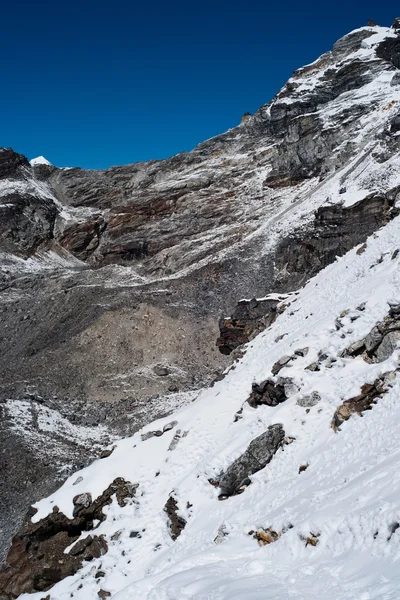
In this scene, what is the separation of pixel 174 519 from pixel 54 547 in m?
4.21

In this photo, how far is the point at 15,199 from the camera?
2940 inches

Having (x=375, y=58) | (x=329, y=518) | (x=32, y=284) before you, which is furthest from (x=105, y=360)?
(x=375, y=58)

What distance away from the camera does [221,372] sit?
32281 millimetres

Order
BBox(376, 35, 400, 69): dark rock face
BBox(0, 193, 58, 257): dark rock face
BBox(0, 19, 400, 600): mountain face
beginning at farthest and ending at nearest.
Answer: BBox(376, 35, 400, 69): dark rock face
BBox(0, 193, 58, 257): dark rock face
BBox(0, 19, 400, 600): mountain face

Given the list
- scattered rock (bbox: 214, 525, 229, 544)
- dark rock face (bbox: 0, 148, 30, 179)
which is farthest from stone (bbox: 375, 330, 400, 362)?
dark rock face (bbox: 0, 148, 30, 179)

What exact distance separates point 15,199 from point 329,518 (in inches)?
2971

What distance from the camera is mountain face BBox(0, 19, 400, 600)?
31.1 feet

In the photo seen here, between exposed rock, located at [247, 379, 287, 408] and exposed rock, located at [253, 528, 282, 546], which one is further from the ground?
exposed rock, located at [247, 379, 287, 408]

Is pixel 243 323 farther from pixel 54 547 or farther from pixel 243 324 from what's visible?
pixel 54 547

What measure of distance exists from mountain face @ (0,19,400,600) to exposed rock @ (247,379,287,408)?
16 centimetres

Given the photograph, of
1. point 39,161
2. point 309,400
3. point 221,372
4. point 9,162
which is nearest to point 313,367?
point 309,400

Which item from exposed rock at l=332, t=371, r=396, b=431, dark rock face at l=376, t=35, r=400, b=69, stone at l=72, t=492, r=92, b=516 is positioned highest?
dark rock face at l=376, t=35, r=400, b=69

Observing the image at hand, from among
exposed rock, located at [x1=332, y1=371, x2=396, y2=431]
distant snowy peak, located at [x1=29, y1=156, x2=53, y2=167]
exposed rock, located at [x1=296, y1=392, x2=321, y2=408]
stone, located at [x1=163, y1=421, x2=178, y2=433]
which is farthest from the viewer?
distant snowy peak, located at [x1=29, y1=156, x2=53, y2=167]

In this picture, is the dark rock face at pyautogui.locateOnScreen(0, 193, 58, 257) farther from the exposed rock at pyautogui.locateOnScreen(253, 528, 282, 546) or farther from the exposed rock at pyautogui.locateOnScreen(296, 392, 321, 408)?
the exposed rock at pyautogui.locateOnScreen(253, 528, 282, 546)
